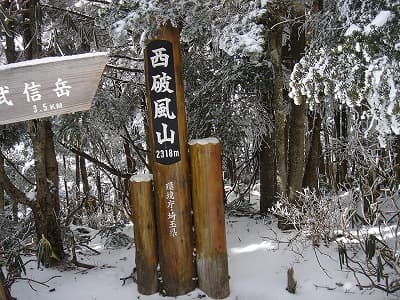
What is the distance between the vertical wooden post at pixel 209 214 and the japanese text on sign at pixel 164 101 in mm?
261

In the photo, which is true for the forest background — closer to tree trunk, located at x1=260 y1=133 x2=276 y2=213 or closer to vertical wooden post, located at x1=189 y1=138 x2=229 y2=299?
tree trunk, located at x1=260 y1=133 x2=276 y2=213

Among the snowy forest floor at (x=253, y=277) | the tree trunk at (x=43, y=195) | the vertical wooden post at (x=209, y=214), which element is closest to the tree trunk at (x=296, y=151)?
the snowy forest floor at (x=253, y=277)

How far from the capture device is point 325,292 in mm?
4445

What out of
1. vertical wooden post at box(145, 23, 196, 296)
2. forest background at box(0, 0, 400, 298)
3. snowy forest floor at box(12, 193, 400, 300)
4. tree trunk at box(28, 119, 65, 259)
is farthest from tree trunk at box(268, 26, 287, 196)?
tree trunk at box(28, 119, 65, 259)

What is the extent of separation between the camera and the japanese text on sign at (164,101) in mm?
4367

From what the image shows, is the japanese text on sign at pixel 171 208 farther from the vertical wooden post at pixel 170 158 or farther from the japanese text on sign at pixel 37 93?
the japanese text on sign at pixel 37 93

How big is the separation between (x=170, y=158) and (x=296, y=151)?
2506 mm

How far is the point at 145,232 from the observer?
4.57 meters

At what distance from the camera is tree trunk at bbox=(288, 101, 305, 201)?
5988 mm

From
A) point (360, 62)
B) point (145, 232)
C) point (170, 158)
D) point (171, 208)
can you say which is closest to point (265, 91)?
point (170, 158)

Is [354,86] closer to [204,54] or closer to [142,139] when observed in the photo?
[204,54]

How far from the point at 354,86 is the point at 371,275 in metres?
2.23

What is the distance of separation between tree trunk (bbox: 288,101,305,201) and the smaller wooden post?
258cm

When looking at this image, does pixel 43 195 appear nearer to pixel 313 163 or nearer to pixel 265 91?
pixel 265 91
